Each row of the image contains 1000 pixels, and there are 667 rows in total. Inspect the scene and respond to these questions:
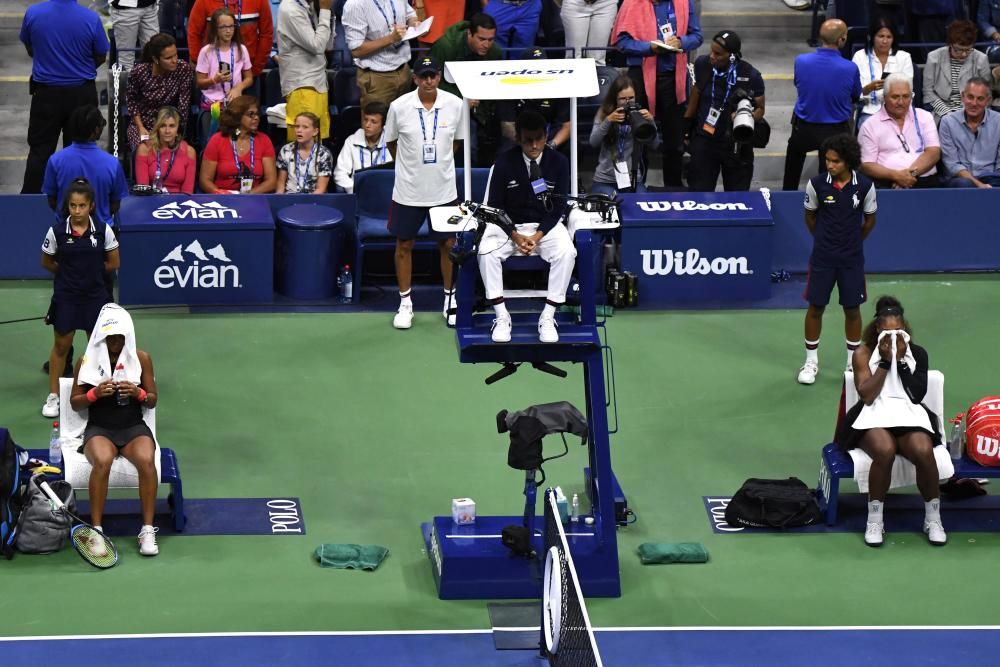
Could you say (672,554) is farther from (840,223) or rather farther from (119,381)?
(119,381)

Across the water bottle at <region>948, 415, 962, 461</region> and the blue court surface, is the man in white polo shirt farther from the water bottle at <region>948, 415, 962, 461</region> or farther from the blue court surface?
the blue court surface

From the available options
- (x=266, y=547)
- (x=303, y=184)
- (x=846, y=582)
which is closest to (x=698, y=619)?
(x=846, y=582)

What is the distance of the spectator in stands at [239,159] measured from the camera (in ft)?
56.7

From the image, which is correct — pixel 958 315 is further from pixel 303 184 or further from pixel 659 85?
pixel 303 184

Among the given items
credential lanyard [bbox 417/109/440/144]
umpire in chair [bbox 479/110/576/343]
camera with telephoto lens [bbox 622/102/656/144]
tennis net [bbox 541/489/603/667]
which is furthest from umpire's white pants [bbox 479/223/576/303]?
camera with telephoto lens [bbox 622/102/656/144]

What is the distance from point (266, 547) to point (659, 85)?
797 centimetres

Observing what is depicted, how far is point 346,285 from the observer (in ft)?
56.0

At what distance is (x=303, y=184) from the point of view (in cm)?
1756

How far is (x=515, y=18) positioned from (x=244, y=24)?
268 centimetres

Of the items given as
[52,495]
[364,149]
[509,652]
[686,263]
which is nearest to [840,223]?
[686,263]

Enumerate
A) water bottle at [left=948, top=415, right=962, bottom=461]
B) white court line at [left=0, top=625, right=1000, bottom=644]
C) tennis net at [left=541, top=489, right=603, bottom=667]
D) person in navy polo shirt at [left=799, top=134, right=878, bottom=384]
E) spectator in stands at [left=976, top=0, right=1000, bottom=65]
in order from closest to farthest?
tennis net at [left=541, top=489, right=603, bottom=667]
white court line at [left=0, top=625, right=1000, bottom=644]
water bottle at [left=948, top=415, right=962, bottom=461]
person in navy polo shirt at [left=799, top=134, right=878, bottom=384]
spectator in stands at [left=976, top=0, right=1000, bottom=65]

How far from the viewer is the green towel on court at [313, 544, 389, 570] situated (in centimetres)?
1220

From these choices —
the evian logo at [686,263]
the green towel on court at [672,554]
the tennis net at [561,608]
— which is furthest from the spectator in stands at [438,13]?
the tennis net at [561,608]

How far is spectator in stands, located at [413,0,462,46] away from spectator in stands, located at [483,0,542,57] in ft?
1.14
